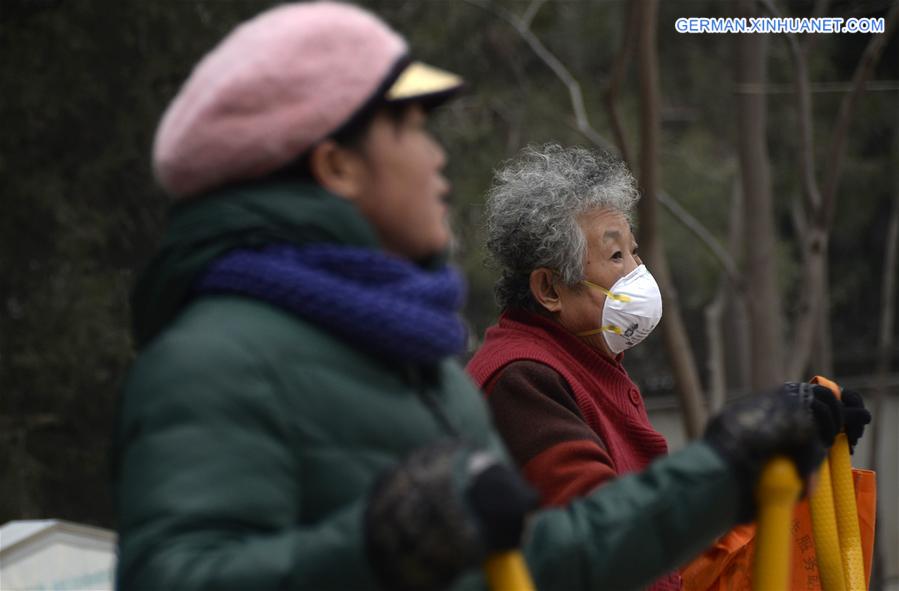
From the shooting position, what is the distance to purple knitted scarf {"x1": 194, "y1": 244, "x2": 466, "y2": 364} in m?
1.63

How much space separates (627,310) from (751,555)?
2.13 feet

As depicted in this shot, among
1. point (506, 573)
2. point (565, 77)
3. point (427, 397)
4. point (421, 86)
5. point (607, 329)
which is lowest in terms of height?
point (565, 77)

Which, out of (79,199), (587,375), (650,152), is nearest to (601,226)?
(587,375)

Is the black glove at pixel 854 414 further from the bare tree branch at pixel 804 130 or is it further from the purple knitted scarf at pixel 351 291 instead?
the bare tree branch at pixel 804 130

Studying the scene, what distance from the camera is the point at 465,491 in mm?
1416

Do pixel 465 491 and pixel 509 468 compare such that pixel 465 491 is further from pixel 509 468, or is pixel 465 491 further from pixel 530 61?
pixel 530 61

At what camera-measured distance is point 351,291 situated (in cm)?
163

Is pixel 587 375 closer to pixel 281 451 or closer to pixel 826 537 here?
pixel 826 537

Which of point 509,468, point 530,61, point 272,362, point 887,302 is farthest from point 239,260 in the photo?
point 530,61

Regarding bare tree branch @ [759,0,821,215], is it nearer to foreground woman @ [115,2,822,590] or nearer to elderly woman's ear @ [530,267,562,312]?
Result: elderly woman's ear @ [530,267,562,312]

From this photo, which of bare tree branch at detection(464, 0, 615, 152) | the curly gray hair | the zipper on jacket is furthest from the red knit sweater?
bare tree branch at detection(464, 0, 615, 152)

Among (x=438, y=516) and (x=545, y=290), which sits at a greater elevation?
(x=438, y=516)

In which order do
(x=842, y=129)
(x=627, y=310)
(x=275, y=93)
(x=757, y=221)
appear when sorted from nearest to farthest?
(x=275, y=93) → (x=627, y=310) → (x=842, y=129) → (x=757, y=221)

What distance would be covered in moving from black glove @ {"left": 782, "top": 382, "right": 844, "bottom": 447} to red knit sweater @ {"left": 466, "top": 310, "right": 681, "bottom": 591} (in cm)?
42
